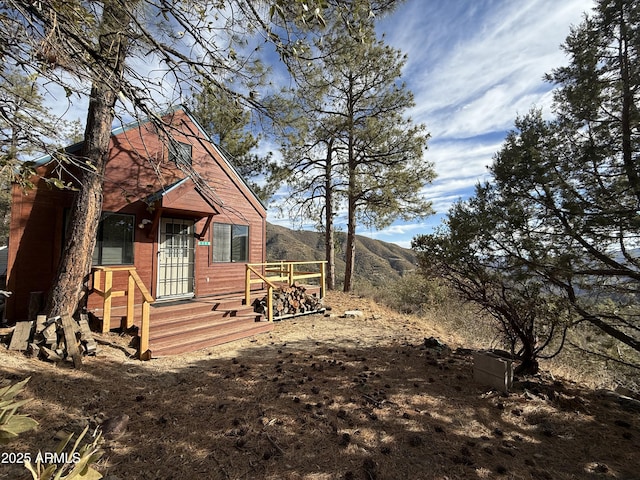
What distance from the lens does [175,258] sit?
7734 millimetres

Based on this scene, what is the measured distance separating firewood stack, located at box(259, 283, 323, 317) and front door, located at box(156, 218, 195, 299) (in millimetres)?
2176

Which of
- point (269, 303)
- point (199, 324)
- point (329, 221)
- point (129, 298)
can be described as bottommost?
point (199, 324)

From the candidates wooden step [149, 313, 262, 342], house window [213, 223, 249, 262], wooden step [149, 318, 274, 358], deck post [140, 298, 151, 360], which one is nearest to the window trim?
house window [213, 223, 249, 262]

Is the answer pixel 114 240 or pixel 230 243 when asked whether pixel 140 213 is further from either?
pixel 230 243

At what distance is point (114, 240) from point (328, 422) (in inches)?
244

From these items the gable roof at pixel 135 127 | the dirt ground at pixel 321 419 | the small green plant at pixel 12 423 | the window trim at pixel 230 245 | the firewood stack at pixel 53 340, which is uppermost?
the gable roof at pixel 135 127

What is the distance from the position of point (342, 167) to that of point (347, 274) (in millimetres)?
4854

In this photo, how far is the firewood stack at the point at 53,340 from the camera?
13.5 ft

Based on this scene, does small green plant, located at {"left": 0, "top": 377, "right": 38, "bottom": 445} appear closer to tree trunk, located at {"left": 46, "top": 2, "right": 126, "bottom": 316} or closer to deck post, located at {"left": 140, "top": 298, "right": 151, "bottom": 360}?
deck post, located at {"left": 140, "top": 298, "right": 151, "bottom": 360}

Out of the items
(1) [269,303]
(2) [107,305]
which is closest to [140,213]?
(2) [107,305]

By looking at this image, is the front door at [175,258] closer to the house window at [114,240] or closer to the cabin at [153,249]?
the cabin at [153,249]

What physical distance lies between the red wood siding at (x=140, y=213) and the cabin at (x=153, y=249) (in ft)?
0.07

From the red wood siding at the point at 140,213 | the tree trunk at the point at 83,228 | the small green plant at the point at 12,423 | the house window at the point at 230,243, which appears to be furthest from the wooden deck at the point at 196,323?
the small green plant at the point at 12,423

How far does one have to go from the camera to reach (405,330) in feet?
24.2
